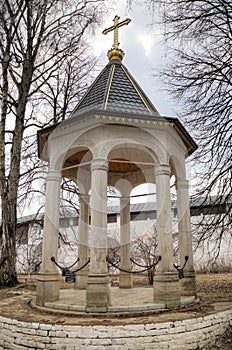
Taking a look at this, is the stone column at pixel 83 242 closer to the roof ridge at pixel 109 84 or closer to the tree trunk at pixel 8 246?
the tree trunk at pixel 8 246

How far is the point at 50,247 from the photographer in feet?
25.3

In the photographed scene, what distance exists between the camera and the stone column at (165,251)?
6688mm

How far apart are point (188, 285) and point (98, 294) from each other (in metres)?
2.80

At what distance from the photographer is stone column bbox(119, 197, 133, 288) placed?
33.3ft

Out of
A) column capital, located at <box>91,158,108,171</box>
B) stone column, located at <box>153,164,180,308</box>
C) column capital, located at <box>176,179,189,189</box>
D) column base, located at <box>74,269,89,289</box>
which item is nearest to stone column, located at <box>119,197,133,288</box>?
column base, located at <box>74,269,89,289</box>

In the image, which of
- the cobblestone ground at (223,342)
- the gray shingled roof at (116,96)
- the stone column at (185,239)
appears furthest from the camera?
the stone column at (185,239)

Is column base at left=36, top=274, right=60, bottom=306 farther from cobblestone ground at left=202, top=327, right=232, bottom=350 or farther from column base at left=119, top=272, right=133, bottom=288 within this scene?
cobblestone ground at left=202, top=327, right=232, bottom=350

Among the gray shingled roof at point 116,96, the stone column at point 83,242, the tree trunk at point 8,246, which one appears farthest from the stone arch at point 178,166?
the tree trunk at point 8,246

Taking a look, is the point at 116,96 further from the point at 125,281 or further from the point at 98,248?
the point at 125,281

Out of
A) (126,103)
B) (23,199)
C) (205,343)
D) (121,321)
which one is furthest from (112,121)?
(23,199)

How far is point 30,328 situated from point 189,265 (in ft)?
14.8

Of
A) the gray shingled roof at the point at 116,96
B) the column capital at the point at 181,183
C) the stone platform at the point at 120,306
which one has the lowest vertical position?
the stone platform at the point at 120,306

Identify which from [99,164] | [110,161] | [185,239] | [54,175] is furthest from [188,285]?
[54,175]

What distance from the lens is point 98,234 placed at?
682 centimetres
